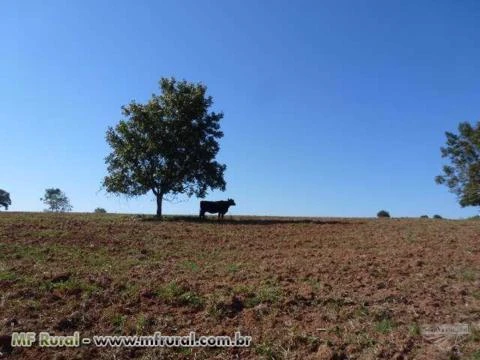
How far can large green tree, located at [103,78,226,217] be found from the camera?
124 ft

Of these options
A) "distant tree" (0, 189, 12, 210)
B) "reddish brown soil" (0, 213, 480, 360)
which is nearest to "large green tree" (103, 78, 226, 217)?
"reddish brown soil" (0, 213, 480, 360)

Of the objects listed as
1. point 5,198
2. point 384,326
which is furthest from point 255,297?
point 5,198

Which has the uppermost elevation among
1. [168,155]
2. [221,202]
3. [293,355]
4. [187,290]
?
[168,155]

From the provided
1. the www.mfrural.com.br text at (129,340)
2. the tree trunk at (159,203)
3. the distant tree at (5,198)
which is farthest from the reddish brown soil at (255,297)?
the distant tree at (5,198)

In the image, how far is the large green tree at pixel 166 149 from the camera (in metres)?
37.7

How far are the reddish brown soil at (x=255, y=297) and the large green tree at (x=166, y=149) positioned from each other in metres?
20.7

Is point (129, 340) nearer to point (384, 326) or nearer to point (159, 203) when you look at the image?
point (384, 326)

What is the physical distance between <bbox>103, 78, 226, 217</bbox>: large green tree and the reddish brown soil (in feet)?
67.8

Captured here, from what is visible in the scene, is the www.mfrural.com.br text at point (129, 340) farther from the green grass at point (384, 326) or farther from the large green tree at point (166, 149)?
the large green tree at point (166, 149)

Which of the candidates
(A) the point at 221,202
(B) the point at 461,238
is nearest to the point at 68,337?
(B) the point at 461,238

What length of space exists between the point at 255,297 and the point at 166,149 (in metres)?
28.2

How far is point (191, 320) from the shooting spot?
9508mm

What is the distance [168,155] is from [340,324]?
30098mm

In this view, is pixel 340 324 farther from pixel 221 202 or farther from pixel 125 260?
pixel 221 202
